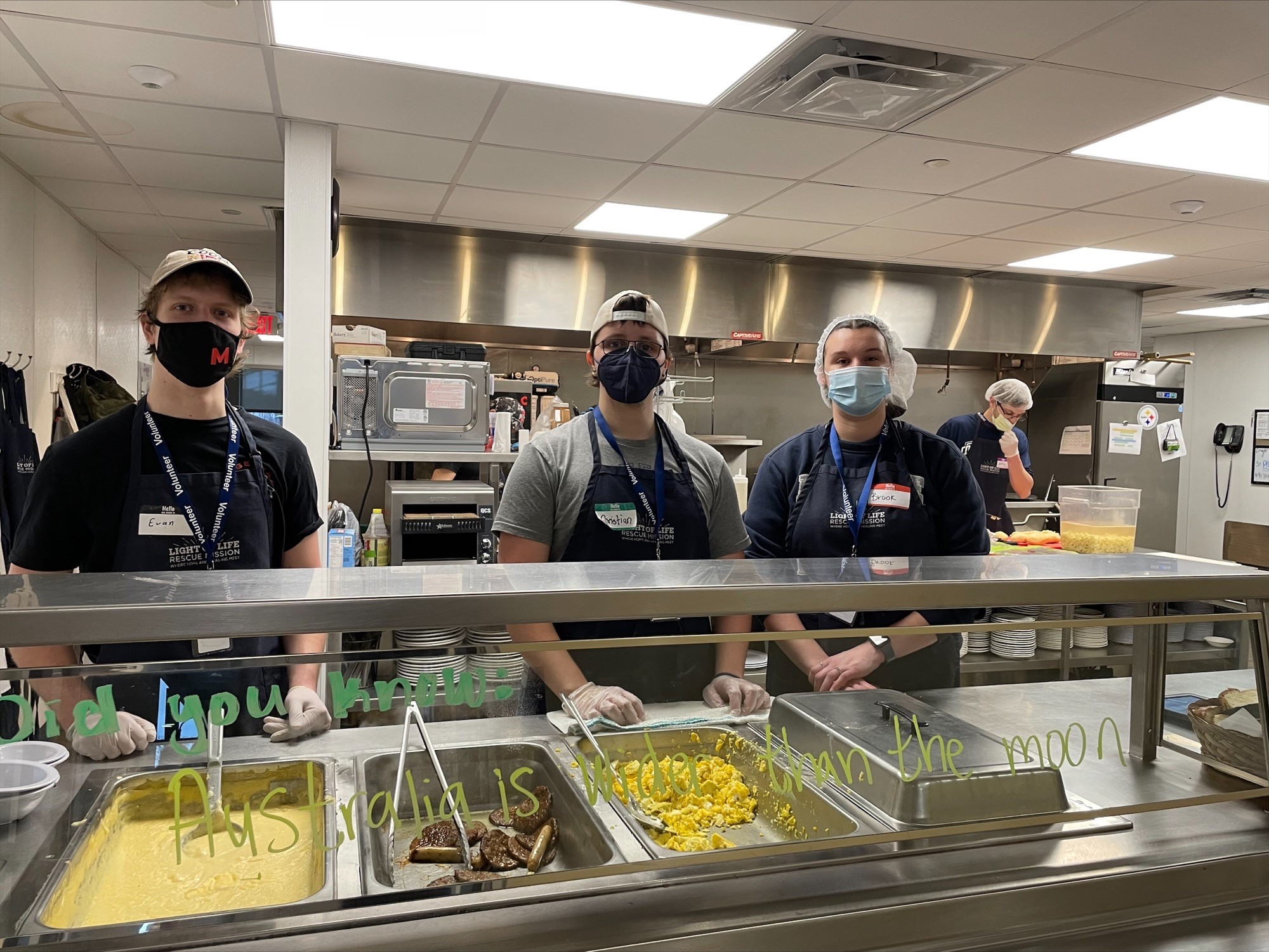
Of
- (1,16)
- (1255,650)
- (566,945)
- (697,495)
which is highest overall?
(1,16)

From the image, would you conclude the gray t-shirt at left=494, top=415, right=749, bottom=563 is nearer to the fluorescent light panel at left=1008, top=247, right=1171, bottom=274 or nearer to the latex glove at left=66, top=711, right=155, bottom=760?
the latex glove at left=66, top=711, right=155, bottom=760

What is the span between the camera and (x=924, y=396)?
714 centimetres

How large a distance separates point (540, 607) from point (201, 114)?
3241 mm

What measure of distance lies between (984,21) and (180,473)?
2.44 metres

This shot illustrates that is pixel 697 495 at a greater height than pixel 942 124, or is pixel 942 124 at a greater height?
pixel 942 124

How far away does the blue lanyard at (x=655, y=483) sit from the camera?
79.4 inches

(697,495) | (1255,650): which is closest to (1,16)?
(697,495)

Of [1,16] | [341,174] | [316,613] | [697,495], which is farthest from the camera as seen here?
[341,174]

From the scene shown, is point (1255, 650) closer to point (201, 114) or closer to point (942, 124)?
point (942, 124)

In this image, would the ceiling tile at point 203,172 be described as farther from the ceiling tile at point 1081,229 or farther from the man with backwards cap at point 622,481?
the ceiling tile at point 1081,229

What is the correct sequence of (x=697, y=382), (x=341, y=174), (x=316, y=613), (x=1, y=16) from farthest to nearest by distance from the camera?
(x=697, y=382), (x=341, y=174), (x=1, y=16), (x=316, y=613)

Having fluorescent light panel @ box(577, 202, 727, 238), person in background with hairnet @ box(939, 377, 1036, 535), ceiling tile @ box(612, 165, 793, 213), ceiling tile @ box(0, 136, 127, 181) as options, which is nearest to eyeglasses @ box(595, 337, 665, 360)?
ceiling tile @ box(612, 165, 793, 213)

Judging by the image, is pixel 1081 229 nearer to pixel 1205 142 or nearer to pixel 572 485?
pixel 1205 142

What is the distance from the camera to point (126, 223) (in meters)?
5.22
